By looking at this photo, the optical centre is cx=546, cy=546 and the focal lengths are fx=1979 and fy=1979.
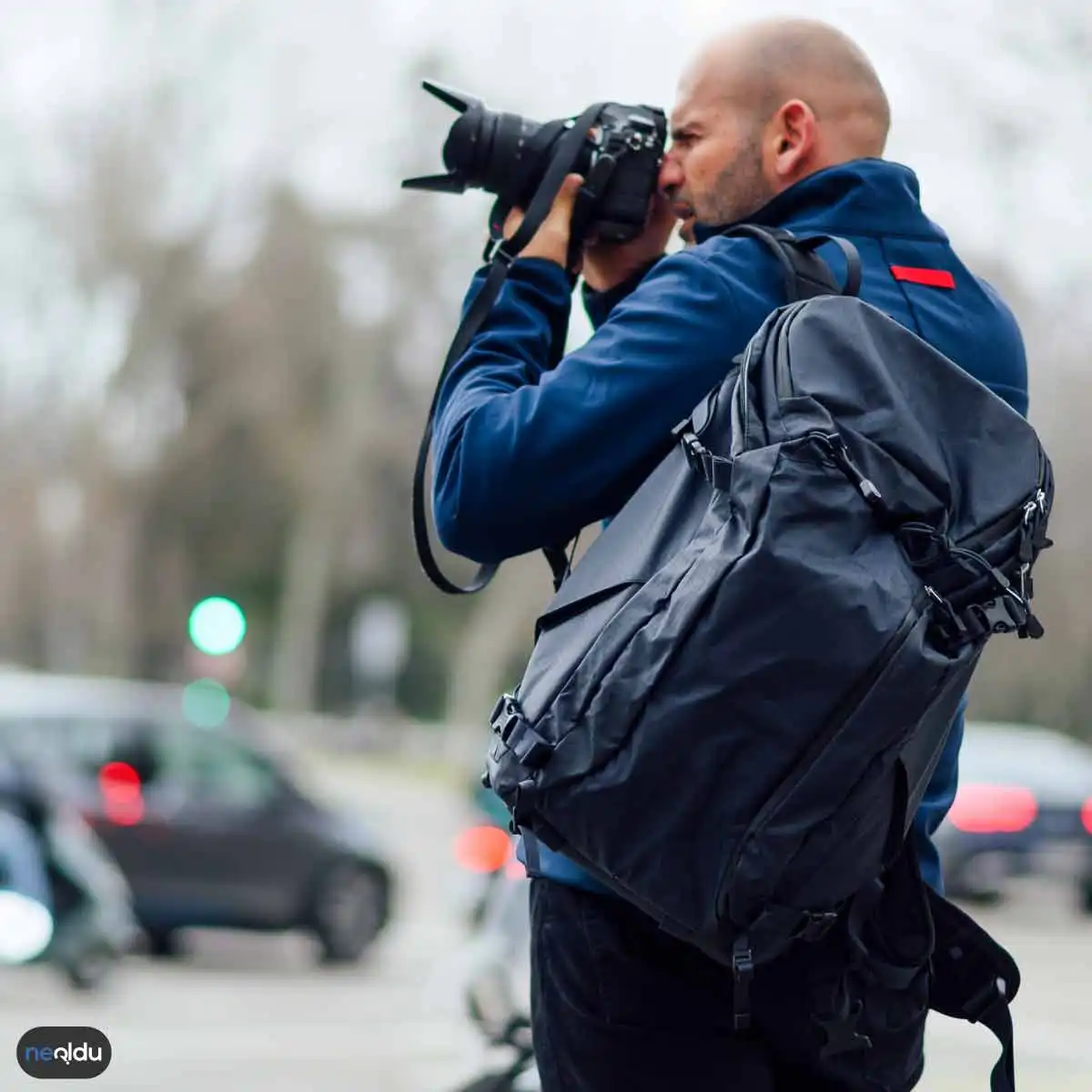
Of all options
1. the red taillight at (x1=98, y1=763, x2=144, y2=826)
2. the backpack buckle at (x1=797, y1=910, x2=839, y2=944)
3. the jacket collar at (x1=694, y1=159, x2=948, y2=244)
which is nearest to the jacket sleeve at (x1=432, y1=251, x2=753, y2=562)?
the jacket collar at (x1=694, y1=159, x2=948, y2=244)

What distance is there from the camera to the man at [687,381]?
1790 mm

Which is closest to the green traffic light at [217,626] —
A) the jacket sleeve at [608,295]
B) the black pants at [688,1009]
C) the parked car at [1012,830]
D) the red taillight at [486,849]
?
the red taillight at [486,849]

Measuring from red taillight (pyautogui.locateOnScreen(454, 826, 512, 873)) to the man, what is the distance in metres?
3.41

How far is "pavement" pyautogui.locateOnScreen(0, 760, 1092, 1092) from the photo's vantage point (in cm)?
496

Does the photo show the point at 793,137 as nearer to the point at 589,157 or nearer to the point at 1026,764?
the point at 589,157

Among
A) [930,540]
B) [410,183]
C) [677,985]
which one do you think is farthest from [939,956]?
[410,183]

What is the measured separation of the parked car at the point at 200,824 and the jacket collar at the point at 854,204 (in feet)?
30.1

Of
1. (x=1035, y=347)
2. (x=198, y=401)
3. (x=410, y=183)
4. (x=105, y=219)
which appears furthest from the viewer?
(x=198, y=401)

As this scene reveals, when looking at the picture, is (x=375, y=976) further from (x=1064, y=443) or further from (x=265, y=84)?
(x=265, y=84)

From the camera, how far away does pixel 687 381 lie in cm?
180

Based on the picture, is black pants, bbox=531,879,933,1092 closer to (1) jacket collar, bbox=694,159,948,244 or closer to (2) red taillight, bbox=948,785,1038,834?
(1) jacket collar, bbox=694,159,948,244

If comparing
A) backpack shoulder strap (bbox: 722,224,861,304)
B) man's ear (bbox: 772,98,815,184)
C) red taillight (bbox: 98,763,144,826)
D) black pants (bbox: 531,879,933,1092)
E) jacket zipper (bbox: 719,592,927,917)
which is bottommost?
red taillight (bbox: 98,763,144,826)

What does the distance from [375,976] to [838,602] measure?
967 cm

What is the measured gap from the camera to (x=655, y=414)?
5.90ft
